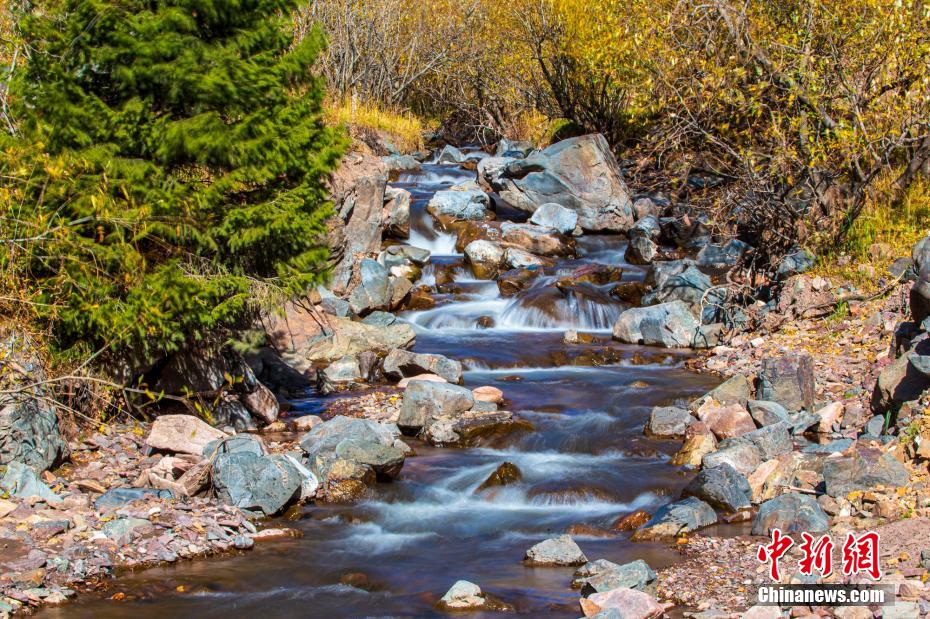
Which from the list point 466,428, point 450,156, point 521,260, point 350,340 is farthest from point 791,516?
point 450,156

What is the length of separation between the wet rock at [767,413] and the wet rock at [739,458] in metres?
0.93

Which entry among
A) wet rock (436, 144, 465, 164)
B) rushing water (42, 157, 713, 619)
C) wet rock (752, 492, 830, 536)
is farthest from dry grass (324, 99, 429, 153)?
wet rock (752, 492, 830, 536)

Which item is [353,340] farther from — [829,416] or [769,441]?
[829,416]

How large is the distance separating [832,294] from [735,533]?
6237mm

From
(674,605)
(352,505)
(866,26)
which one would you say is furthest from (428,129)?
(674,605)

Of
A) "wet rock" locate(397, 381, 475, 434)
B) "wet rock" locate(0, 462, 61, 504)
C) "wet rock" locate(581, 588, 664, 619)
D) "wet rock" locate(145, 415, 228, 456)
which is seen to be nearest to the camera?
"wet rock" locate(581, 588, 664, 619)

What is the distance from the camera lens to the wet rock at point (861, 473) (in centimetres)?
700

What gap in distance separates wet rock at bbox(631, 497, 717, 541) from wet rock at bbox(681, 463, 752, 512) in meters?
0.17

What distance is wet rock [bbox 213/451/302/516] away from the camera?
7.54 m

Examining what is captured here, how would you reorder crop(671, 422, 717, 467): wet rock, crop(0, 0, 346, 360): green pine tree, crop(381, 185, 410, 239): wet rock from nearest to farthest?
crop(0, 0, 346, 360): green pine tree → crop(671, 422, 717, 467): wet rock → crop(381, 185, 410, 239): wet rock

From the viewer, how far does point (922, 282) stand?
8703 mm

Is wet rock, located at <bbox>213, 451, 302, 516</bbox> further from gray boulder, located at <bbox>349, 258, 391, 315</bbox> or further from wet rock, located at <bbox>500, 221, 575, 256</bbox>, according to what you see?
wet rock, located at <bbox>500, 221, 575, 256</bbox>

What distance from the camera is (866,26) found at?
12211 mm

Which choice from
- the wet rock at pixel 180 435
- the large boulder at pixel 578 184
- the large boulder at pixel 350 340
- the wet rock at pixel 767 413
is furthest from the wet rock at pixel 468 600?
the large boulder at pixel 578 184
